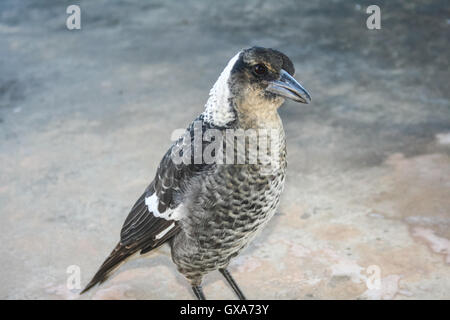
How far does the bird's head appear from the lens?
8.21 ft

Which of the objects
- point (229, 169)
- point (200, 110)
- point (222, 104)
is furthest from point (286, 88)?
point (200, 110)

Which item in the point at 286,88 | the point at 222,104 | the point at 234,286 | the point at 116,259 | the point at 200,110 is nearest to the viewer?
the point at 286,88

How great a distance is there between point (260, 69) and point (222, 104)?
21 cm

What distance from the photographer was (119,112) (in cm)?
507

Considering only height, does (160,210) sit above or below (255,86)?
below

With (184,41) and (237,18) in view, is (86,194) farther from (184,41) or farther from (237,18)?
(237,18)

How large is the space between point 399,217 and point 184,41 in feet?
10.8

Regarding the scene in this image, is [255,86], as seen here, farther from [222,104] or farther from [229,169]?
[229,169]

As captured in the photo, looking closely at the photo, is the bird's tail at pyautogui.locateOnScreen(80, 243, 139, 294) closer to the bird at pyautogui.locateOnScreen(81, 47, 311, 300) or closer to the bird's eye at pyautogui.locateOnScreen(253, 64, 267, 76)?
the bird at pyautogui.locateOnScreen(81, 47, 311, 300)

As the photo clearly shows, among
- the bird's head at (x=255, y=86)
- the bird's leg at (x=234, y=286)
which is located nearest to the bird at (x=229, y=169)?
the bird's head at (x=255, y=86)

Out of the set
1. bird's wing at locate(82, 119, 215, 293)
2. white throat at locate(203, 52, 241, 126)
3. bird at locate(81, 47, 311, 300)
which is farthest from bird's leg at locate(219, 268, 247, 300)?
white throat at locate(203, 52, 241, 126)

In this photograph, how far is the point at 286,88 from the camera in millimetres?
2482

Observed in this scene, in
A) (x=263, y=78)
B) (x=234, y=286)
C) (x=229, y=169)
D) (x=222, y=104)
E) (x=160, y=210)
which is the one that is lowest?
(x=234, y=286)

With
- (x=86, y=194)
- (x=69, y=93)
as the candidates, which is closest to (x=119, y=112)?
(x=69, y=93)
